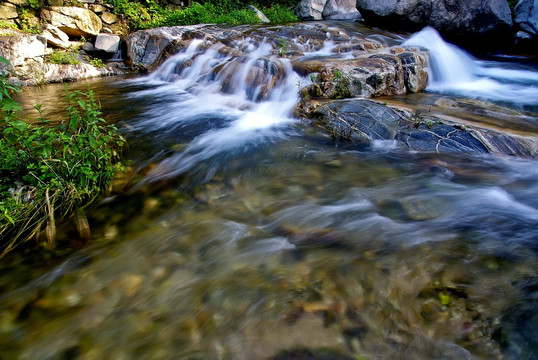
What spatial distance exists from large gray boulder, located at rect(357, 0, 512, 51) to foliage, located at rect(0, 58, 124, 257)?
36.6ft

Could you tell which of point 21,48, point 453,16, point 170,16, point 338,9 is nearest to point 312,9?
point 338,9

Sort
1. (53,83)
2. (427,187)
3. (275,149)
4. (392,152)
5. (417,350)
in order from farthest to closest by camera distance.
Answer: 1. (53,83)
2. (275,149)
3. (392,152)
4. (427,187)
5. (417,350)

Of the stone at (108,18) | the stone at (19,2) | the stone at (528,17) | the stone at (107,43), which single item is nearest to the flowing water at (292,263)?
the stone at (107,43)

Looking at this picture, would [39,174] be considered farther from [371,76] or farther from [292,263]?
[371,76]

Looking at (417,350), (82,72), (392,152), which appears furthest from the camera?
(82,72)

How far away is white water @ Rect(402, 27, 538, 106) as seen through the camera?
6441mm

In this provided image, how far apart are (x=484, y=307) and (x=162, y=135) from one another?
4762 mm

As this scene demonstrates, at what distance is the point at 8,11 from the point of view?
34.7 feet

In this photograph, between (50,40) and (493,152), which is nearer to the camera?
(493,152)

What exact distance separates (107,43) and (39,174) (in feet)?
36.3

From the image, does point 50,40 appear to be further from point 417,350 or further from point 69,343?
point 417,350

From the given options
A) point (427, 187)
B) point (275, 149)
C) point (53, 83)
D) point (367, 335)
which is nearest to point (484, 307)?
point (367, 335)

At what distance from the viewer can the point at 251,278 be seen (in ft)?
7.54

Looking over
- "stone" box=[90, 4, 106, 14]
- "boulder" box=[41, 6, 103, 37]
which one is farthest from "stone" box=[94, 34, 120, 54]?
"stone" box=[90, 4, 106, 14]
